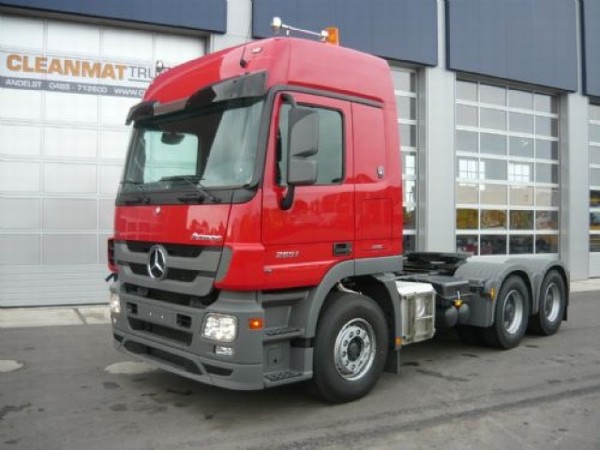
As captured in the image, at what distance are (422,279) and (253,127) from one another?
133 inches

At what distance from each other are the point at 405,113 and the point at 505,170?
343 cm

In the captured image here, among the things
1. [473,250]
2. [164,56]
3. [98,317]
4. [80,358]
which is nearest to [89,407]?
[80,358]

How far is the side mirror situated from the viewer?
4.67 metres

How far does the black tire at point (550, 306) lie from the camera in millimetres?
8461

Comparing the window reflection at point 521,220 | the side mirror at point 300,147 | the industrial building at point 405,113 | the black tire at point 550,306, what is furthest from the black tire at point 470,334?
the window reflection at point 521,220

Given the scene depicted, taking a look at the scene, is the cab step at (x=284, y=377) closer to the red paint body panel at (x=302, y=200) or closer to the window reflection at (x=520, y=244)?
the red paint body panel at (x=302, y=200)

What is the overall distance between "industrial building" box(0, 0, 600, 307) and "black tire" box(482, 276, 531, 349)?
36.8 inches

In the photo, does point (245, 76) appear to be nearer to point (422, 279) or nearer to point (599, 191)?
point (422, 279)

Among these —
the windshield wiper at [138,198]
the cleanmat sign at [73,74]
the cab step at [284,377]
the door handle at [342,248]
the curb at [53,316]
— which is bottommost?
the curb at [53,316]

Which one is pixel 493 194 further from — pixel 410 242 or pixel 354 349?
pixel 354 349

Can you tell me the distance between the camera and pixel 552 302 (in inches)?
347

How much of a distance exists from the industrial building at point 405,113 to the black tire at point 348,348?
12.7ft

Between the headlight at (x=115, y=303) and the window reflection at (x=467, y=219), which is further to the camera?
the window reflection at (x=467, y=219)

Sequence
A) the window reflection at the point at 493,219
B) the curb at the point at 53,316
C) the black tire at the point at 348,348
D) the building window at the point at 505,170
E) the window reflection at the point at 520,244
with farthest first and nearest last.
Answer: the window reflection at the point at 520,244
the window reflection at the point at 493,219
the building window at the point at 505,170
the curb at the point at 53,316
the black tire at the point at 348,348
